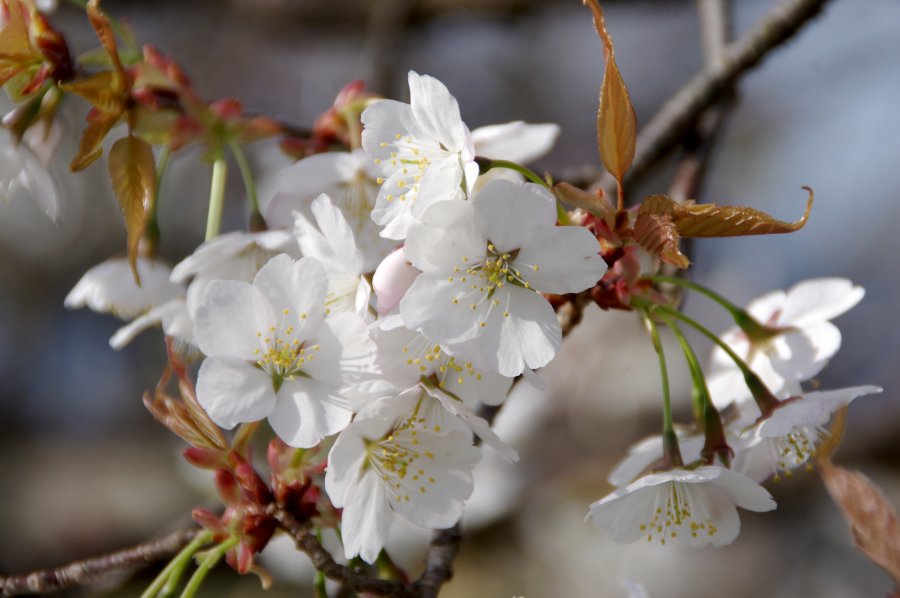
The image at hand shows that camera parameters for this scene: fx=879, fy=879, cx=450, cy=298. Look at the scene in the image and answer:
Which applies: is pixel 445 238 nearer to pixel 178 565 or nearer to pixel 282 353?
pixel 282 353

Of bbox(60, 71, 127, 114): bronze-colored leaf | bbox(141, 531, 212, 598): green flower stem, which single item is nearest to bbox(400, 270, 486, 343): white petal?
bbox(141, 531, 212, 598): green flower stem

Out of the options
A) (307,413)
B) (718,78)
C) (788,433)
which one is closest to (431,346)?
(307,413)

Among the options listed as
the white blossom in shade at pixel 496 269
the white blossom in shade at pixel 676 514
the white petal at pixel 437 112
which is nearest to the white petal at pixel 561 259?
the white blossom in shade at pixel 496 269

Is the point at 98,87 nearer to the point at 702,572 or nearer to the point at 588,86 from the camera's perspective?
the point at 702,572

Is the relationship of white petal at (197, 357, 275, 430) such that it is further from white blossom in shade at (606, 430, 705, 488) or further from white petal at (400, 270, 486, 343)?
white blossom in shade at (606, 430, 705, 488)

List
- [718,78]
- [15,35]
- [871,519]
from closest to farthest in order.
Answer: [871,519] → [15,35] → [718,78]

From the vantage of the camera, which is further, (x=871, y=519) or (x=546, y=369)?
(x=546, y=369)

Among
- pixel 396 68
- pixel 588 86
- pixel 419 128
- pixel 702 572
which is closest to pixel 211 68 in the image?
pixel 588 86

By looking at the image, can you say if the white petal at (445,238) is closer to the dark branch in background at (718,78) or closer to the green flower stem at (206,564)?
the green flower stem at (206,564)

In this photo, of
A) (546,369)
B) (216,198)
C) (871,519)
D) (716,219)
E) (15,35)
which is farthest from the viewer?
(546,369)
